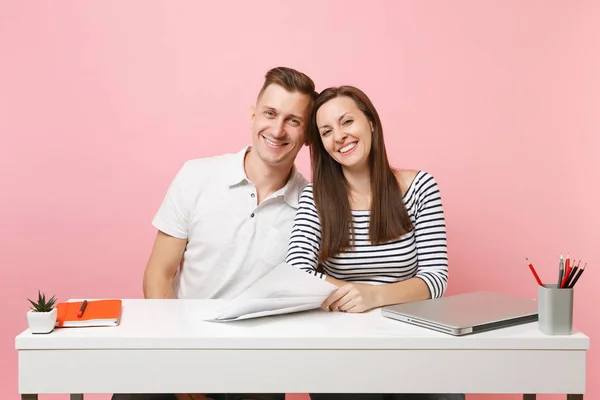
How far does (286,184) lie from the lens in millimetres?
2367

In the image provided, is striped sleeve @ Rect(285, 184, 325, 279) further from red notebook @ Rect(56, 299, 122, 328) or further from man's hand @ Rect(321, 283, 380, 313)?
red notebook @ Rect(56, 299, 122, 328)

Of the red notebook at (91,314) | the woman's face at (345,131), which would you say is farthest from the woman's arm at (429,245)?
the red notebook at (91,314)

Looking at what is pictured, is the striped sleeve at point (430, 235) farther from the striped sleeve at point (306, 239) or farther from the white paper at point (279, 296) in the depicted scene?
the white paper at point (279, 296)

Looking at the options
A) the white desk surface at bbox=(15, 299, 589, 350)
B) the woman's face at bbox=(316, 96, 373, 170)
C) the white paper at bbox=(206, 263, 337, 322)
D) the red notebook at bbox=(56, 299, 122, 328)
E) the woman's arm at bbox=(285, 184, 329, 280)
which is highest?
the woman's face at bbox=(316, 96, 373, 170)

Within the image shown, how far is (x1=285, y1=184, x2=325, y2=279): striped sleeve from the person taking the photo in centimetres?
203

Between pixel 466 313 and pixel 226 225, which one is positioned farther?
pixel 226 225

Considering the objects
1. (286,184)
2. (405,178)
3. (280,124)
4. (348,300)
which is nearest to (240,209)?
(286,184)

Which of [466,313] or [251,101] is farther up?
[251,101]

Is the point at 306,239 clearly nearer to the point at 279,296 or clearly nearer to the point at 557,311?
the point at 279,296

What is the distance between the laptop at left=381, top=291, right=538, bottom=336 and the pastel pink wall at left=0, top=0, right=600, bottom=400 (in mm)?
1423

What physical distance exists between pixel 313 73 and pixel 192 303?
160cm

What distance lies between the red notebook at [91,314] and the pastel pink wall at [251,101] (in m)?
1.44

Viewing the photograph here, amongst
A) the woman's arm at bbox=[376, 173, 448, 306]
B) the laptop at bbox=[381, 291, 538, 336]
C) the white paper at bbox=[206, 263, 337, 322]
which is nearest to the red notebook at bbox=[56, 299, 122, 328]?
the white paper at bbox=[206, 263, 337, 322]

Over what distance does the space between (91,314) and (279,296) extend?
411mm
